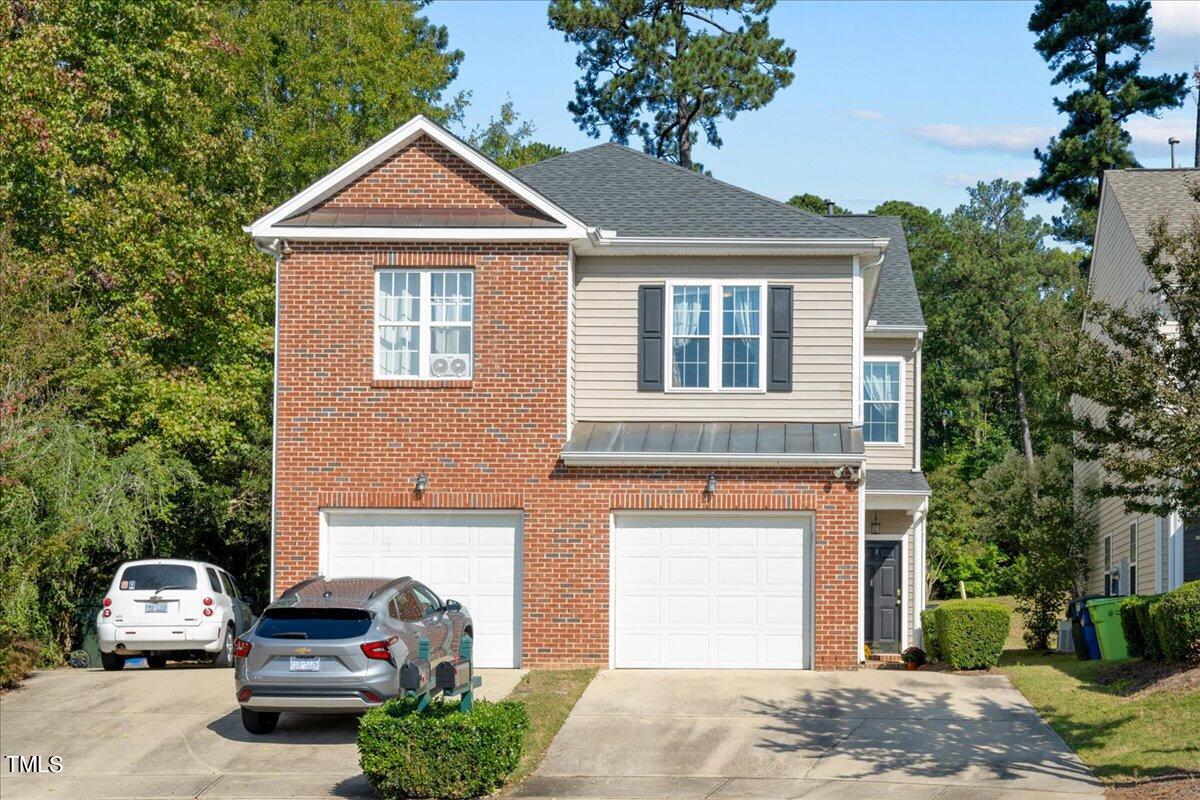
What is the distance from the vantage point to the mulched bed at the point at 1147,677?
54.2ft

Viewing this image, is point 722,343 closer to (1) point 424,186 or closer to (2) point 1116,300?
(1) point 424,186

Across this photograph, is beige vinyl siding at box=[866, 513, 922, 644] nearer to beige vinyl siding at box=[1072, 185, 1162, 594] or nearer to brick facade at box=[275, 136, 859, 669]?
beige vinyl siding at box=[1072, 185, 1162, 594]

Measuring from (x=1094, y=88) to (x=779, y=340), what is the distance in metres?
31.5

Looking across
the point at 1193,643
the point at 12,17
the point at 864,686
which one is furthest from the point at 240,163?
the point at 1193,643

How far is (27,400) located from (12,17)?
879cm

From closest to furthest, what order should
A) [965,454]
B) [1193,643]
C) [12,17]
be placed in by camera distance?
[1193,643] → [12,17] → [965,454]

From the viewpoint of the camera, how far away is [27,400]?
931 inches

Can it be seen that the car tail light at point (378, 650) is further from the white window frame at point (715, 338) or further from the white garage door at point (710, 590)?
the white window frame at point (715, 338)

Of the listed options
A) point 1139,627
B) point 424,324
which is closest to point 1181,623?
point 1139,627

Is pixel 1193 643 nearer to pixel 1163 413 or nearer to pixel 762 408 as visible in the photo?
pixel 1163 413

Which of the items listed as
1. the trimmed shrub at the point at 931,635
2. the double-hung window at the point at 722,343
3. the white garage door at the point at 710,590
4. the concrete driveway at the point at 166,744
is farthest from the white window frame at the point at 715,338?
the concrete driveway at the point at 166,744

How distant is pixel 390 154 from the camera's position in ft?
68.9

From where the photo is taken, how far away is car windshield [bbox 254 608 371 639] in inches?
601

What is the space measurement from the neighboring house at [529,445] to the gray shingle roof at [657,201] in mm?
205
